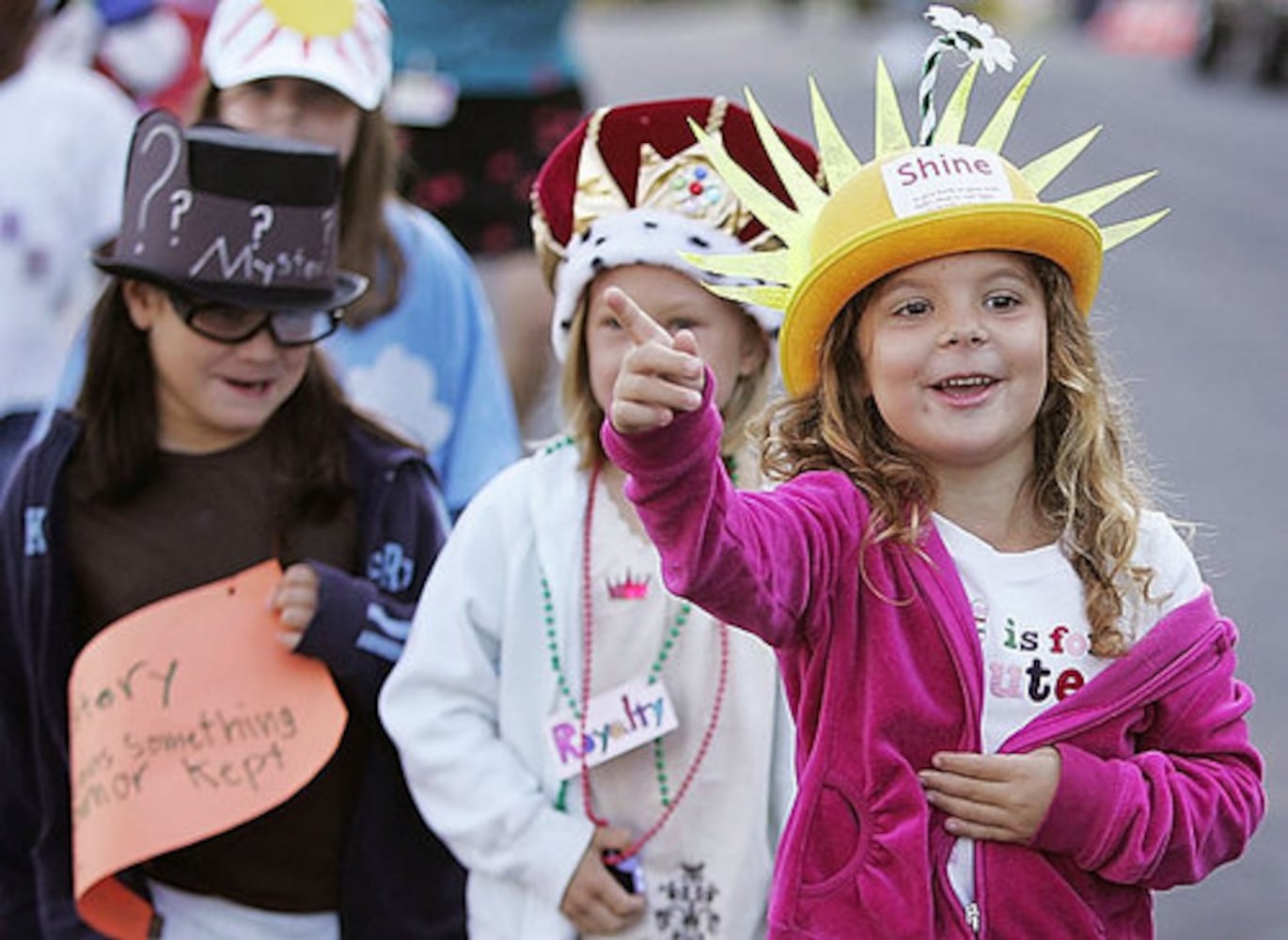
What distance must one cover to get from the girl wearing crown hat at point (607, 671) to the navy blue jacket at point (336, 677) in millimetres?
178

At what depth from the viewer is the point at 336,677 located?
11.0 ft

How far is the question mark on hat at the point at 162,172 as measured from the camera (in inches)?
131

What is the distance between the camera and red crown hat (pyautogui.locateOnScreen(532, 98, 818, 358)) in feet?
10.1

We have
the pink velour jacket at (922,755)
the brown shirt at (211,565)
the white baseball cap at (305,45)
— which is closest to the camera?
the pink velour jacket at (922,755)

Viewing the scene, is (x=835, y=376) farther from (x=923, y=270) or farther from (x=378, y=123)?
(x=378, y=123)

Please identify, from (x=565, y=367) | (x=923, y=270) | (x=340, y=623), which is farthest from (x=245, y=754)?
(x=923, y=270)

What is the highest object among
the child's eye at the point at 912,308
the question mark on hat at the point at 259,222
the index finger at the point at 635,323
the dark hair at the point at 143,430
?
the question mark on hat at the point at 259,222

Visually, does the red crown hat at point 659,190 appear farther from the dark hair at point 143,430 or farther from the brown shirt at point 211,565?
the brown shirt at point 211,565

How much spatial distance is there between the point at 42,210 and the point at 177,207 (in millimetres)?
1409

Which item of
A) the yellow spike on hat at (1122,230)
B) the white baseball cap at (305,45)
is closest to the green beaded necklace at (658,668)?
→ the yellow spike on hat at (1122,230)

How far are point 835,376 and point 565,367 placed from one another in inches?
31.6

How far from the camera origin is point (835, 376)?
252 centimetres

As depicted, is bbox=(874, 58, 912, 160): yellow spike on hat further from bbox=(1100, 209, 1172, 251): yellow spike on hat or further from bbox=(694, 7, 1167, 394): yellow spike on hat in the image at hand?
bbox=(1100, 209, 1172, 251): yellow spike on hat

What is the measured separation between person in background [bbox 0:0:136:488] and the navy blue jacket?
1.05 m
